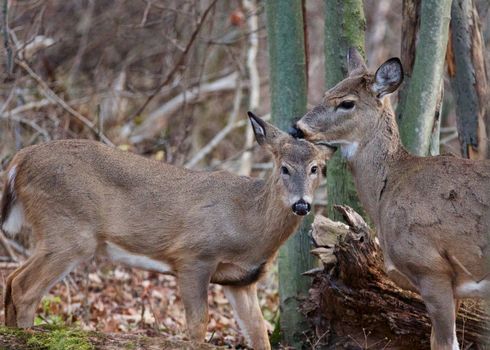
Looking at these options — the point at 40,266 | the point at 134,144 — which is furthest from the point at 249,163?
the point at 40,266

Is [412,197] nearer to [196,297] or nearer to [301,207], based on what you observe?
[301,207]

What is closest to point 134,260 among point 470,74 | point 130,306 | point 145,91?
point 130,306

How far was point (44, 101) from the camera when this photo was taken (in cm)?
1352

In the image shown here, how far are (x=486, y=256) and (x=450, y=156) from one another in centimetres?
96

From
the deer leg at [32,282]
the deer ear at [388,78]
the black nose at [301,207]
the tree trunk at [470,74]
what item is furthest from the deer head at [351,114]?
the deer leg at [32,282]

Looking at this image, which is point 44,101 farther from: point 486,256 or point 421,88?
point 486,256

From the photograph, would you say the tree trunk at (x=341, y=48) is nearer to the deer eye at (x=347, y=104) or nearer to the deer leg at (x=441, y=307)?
the deer eye at (x=347, y=104)

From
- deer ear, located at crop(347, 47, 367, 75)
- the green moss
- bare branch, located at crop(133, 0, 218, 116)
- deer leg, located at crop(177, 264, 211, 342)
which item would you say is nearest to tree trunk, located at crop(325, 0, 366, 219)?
deer ear, located at crop(347, 47, 367, 75)

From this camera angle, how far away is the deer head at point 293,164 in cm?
769

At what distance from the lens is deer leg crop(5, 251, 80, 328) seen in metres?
7.69

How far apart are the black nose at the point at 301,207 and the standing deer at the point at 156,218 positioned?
0.10m

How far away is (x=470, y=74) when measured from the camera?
29.3ft

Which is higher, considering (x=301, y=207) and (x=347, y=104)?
(x=347, y=104)

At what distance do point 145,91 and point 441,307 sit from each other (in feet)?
34.5
